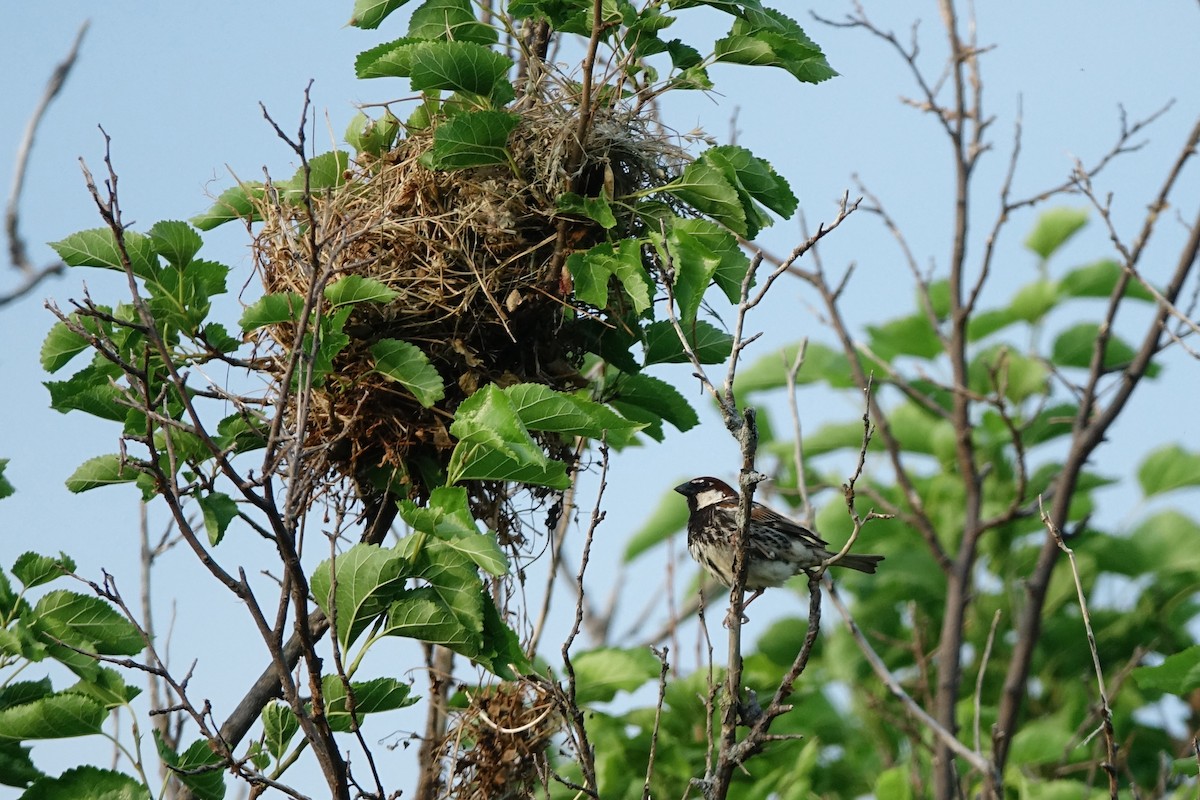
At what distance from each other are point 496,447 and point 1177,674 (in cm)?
214

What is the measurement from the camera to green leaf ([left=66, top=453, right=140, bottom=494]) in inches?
140

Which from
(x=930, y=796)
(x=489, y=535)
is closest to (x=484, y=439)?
(x=489, y=535)

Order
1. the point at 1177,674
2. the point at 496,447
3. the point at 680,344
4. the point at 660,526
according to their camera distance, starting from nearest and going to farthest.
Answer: the point at 496,447 < the point at 1177,674 < the point at 680,344 < the point at 660,526

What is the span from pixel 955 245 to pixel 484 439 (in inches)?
212

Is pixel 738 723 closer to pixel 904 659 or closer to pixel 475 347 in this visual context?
pixel 475 347

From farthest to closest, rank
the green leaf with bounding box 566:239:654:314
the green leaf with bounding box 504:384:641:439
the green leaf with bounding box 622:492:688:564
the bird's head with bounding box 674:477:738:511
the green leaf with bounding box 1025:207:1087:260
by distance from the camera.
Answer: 1. the green leaf with bounding box 1025:207:1087:260
2. the green leaf with bounding box 622:492:688:564
3. the bird's head with bounding box 674:477:738:511
4. the green leaf with bounding box 566:239:654:314
5. the green leaf with bounding box 504:384:641:439

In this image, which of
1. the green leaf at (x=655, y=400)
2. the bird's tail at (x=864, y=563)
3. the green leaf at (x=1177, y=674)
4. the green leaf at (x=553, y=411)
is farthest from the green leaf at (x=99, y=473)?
the bird's tail at (x=864, y=563)

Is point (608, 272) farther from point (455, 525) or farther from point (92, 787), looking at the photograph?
point (92, 787)

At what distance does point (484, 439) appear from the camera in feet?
9.93

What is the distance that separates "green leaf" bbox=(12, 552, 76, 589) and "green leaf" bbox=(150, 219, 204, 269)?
0.88 meters

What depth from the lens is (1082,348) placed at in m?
8.91

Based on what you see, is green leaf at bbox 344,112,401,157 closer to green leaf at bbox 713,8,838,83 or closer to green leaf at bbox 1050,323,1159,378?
green leaf at bbox 713,8,838,83

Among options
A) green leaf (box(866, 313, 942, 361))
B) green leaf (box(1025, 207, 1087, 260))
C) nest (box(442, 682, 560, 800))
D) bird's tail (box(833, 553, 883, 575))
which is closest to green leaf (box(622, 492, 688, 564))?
green leaf (box(866, 313, 942, 361))

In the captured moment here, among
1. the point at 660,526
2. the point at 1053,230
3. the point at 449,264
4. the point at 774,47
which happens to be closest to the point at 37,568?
the point at 449,264
